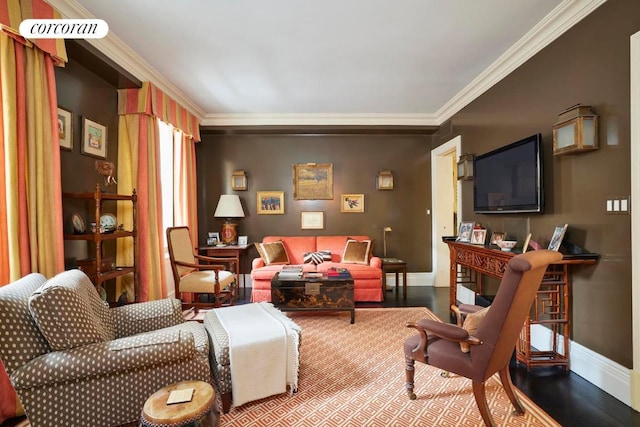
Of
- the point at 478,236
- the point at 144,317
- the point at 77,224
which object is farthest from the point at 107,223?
the point at 478,236

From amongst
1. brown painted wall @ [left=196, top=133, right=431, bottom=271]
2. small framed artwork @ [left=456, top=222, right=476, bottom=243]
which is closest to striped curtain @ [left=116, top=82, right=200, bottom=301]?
brown painted wall @ [left=196, top=133, right=431, bottom=271]

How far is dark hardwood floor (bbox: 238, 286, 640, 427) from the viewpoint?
1907mm

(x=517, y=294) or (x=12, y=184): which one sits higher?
(x=12, y=184)

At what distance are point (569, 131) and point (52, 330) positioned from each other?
3.60 m

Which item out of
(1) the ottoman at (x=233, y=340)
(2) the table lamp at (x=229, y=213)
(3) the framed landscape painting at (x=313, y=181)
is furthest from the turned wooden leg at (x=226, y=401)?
(3) the framed landscape painting at (x=313, y=181)

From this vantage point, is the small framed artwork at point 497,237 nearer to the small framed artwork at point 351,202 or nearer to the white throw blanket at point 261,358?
the small framed artwork at point 351,202

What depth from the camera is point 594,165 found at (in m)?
2.29

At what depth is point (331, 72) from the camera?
3527mm

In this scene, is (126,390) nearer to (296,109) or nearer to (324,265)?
(324,265)

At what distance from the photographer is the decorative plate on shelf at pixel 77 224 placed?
8.87 feet

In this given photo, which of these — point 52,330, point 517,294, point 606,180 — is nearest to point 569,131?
point 606,180

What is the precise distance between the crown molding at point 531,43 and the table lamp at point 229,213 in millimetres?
3701

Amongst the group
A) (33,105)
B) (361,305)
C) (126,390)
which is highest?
(33,105)

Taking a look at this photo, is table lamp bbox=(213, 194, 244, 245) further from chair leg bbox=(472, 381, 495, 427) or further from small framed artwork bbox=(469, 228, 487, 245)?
chair leg bbox=(472, 381, 495, 427)
